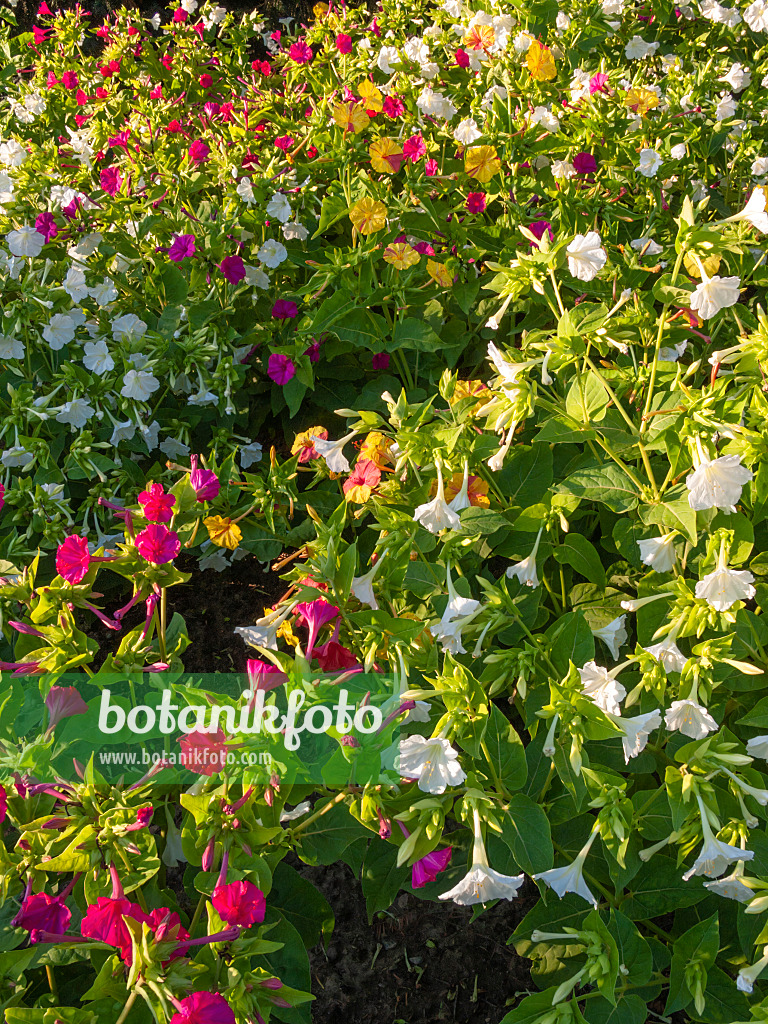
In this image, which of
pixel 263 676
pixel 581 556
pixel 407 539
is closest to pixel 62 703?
pixel 263 676

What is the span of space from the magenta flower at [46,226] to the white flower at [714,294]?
1.77 m

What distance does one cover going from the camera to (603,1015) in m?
1.27

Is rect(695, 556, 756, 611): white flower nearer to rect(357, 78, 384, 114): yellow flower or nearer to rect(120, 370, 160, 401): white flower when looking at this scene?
rect(120, 370, 160, 401): white flower

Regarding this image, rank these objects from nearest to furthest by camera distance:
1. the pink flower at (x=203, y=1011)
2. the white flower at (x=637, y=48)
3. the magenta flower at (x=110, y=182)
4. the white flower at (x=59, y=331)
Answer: the pink flower at (x=203, y=1011), the white flower at (x=59, y=331), the magenta flower at (x=110, y=182), the white flower at (x=637, y=48)

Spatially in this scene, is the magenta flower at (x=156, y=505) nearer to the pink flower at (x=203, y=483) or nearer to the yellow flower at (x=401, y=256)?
the pink flower at (x=203, y=483)

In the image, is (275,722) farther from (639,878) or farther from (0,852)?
(639,878)

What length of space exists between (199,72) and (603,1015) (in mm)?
3584

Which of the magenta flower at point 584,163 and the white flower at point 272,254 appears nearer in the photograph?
the magenta flower at point 584,163

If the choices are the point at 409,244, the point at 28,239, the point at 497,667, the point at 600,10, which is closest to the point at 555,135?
the point at 409,244

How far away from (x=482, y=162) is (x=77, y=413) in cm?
132

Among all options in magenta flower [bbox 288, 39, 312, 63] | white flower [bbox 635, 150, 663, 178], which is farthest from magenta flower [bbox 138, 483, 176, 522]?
magenta flower [bbox 288, 39, 312, 63]

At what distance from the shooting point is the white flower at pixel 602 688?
115 centimetres

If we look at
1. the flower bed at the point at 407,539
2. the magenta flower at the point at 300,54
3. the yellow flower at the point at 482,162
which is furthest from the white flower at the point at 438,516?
the magenta flower at the point at 300,54

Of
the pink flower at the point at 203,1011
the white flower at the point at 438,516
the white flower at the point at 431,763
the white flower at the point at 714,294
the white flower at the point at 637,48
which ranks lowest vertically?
the pink flower at the point at 203,1011
